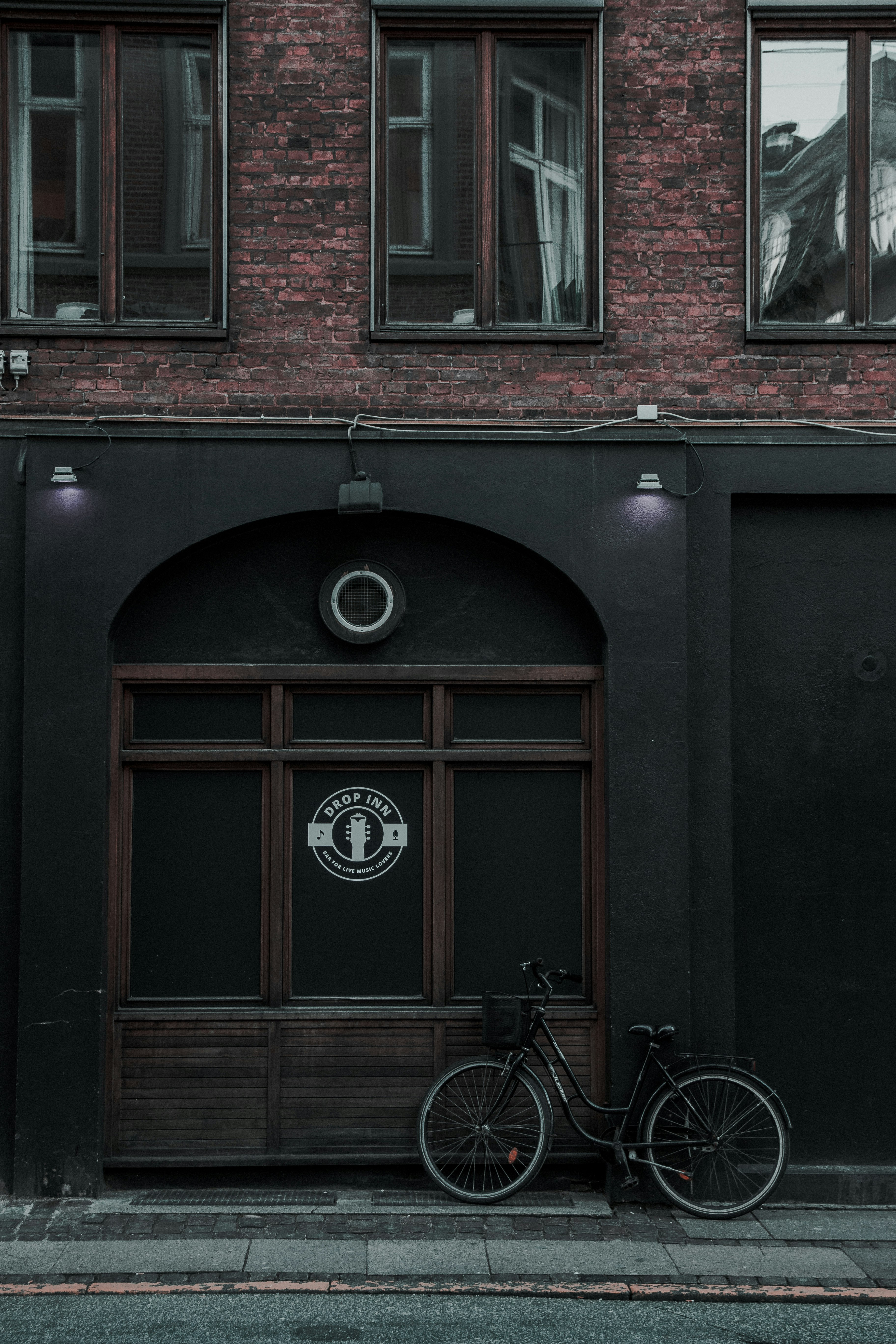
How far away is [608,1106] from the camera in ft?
23.6

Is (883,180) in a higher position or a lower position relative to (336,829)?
higher

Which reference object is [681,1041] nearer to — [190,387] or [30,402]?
[190,387]

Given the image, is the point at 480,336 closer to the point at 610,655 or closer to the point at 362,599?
the point at 362,599

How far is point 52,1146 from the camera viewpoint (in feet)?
23.2

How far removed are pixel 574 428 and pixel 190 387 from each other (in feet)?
8.04

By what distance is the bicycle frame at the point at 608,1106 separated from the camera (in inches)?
274

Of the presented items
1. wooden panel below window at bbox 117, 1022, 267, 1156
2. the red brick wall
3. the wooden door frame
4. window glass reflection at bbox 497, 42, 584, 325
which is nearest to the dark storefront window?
the red brick wall

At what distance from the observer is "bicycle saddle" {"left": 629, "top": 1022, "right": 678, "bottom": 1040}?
6.96 meters

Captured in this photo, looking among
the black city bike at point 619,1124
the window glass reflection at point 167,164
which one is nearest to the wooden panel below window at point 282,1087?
the black city bike at point 619,1124

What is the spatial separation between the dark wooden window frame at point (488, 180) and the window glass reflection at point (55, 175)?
5.99ft

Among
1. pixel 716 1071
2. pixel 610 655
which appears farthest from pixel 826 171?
pixel 716 1071

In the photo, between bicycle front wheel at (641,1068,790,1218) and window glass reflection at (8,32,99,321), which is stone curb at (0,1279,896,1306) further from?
window glass reflection at (8,32,99,321)

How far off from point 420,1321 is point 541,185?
6677mm

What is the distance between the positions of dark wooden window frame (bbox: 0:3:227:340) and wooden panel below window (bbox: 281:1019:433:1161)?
4.55 meters
